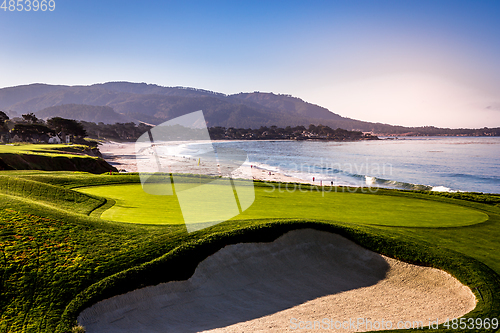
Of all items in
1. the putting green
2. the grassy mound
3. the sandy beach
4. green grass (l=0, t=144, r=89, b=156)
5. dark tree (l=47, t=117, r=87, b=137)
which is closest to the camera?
the putting green

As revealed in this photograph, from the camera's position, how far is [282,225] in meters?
9.20

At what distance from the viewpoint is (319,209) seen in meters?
13.1

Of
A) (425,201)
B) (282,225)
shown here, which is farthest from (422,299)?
(425,201)

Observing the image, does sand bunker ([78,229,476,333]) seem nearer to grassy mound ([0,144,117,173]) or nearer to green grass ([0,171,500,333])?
green grass ([0,171,500,333])

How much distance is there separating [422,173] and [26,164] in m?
52.1

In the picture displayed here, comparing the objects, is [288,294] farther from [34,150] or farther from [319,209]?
[34,150]

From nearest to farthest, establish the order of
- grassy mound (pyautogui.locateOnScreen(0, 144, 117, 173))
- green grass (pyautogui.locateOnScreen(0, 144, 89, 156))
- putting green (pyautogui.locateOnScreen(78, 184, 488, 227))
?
1. putting green (pyautogui.locateOnScreen(78, 184, 488, 227))
2. grassy mound (pyautogui.locateOnScreen(0, 144, 117, 173))
3. green grass (pyautogui.locateOnScreen(0, 144, 89, 156))

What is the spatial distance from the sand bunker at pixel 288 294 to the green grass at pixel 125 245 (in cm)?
29

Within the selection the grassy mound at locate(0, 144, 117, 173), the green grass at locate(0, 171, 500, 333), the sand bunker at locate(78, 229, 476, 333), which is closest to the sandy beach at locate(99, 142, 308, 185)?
the grassy mound at locate(0, 144, 117, 173)

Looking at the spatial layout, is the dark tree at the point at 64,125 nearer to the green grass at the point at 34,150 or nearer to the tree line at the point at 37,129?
the tree line at the point at 37,129

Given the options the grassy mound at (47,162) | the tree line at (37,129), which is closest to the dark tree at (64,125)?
the tree line at (37,129)

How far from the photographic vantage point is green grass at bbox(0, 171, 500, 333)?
5438 mm

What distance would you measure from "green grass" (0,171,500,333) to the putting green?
112 millimetres

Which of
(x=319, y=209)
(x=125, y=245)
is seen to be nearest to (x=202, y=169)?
(x=319, y=209)
